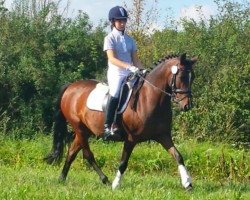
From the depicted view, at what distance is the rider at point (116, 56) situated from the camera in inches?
427

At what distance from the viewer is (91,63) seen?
79.2 feet

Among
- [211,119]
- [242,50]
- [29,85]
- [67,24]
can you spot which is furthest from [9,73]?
[242,50]

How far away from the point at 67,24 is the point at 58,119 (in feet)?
39.9

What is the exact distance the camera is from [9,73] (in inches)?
830

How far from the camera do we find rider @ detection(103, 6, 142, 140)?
35.6 feet

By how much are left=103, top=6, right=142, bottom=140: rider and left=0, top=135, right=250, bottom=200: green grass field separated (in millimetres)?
1259

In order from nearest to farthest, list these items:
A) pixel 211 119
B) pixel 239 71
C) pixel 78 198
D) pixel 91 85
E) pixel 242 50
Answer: pixel 78 198 < pixel 91 85 < pixel 211 119 < pixel 239 71 < pixel 242 50

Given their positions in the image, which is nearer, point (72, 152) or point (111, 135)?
point (111, 135)

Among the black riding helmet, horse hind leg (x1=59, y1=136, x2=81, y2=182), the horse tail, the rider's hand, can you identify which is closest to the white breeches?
the rider's hand

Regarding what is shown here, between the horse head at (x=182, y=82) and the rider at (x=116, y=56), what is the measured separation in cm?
76

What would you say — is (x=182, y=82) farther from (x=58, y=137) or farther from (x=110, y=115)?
(x=58, y=137)

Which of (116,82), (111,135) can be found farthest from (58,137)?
(116,82)

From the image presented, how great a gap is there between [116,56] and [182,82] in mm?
1318

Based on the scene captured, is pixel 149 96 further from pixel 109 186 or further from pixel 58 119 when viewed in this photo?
pixel 58 119
